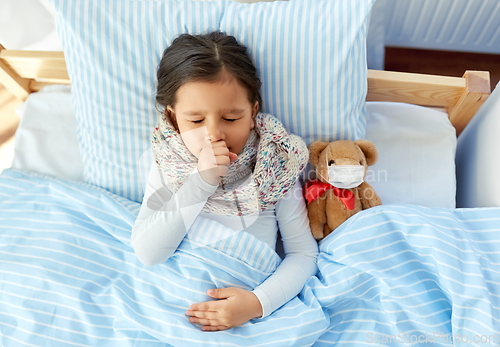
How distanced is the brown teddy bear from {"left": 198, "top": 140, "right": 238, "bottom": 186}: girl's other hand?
260 millimetres

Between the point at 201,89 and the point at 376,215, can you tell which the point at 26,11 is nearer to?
A: the point at 201,89

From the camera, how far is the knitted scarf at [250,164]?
2.57 ft

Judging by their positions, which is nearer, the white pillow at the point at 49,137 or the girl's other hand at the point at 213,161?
the girl's other hand at the point at 213,161

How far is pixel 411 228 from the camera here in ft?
2.41

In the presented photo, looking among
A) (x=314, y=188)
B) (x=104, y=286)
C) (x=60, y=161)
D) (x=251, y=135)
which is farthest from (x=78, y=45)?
(x=314, y=188)

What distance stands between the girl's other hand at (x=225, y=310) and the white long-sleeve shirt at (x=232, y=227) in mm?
27

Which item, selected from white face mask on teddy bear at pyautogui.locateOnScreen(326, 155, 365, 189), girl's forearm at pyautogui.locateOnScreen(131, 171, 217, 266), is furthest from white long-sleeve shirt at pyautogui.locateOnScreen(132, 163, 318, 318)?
white face mask on teddy bear at pyautogui.locateOnScreen(326, 155, 365, 189)

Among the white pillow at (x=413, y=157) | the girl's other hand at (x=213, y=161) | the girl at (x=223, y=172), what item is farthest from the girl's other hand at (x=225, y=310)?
the white pillow at (x=413, y=157)

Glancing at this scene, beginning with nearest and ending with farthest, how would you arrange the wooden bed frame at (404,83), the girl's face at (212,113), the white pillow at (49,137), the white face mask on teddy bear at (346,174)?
the girl's face at (212,113)
the white face mask on teddy bear at (346,174)
the wooden bed frame at (404,83)
the white pillow at (49,137)

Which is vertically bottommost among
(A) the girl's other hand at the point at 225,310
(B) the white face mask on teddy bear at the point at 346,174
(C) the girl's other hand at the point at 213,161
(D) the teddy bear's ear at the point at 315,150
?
→ (A) the girl's other hand at the point at 225,310

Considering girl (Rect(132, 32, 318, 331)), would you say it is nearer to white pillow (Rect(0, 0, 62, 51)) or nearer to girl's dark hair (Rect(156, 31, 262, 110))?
girl's dark hair (Rect(156, 31, 262, 110))

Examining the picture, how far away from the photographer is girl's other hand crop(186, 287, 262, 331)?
27.4 inches

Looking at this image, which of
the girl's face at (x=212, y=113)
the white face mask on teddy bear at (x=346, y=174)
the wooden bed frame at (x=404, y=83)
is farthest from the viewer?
the wooden bed frame at (x=404, y=83)

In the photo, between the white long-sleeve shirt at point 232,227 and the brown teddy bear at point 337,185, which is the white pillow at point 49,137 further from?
the brown teddy bear at point 337,185
